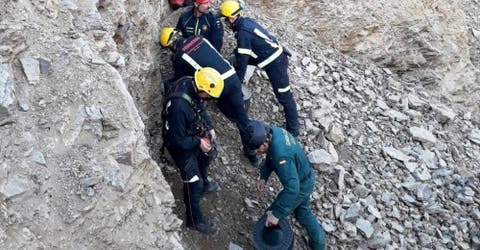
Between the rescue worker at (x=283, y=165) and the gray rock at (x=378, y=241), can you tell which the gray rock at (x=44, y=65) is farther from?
the gray rock at (x=378, y=241)

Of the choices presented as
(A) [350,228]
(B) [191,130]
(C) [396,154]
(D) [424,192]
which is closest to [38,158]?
(B) [191,130]

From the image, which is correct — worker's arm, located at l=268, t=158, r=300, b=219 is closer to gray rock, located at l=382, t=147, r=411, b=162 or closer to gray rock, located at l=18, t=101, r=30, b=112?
gray rock, located at l=18, t=101, r=30, b=112

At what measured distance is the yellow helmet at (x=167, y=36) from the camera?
267 inches

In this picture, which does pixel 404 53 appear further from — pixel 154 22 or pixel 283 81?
pixel 154 22

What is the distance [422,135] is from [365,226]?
211 cm

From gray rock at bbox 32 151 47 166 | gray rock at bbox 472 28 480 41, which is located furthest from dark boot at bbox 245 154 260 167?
gray rock at bbox 472 28 480 41

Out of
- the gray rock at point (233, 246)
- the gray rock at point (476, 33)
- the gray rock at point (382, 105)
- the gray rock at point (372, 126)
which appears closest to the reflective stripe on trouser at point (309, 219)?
the gray rock at point (233, 246)

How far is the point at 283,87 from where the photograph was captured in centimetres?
728

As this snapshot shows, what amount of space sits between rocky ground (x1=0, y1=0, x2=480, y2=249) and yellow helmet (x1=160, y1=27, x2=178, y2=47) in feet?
0.38

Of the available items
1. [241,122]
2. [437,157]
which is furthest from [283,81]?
[437,157]

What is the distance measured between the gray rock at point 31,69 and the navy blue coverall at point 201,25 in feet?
8.44

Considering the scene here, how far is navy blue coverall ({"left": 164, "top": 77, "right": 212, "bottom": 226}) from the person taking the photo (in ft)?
18.4

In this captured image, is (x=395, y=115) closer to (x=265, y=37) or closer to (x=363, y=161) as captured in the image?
(x=363, y=161)

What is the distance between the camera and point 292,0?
938cm
